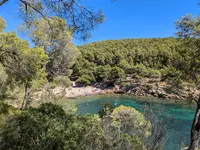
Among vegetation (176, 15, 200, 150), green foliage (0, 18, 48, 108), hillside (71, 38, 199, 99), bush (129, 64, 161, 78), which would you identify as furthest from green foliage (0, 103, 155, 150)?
bush (129, 64, 161, 78)

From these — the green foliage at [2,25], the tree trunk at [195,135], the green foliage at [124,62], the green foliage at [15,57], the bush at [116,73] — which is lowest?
the tree trunk at [195,135]

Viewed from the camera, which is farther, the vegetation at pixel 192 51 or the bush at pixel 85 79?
the bush at pixel 85 79

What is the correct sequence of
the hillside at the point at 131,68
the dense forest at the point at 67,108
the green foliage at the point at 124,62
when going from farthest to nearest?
1. the green foliage at the point at 124,62
2. the hillside at the point at 131,68
3. the dense forest at the point at 67,108

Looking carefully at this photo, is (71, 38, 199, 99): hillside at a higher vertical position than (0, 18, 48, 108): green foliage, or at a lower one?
higher

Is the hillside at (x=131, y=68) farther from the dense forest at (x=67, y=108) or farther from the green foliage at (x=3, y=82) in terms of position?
the green foliage at (x=3, y=82)

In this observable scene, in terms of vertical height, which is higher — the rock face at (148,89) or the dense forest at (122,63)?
the dense forest at (122,63)

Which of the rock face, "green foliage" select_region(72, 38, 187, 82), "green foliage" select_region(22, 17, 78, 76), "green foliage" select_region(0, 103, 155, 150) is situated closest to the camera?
"green foliage" select_region(0, 103, 155, 150)

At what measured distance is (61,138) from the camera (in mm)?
4277

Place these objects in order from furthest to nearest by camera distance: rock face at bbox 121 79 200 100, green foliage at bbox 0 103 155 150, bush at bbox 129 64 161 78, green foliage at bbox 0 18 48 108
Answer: bush at bbox 129 64 161 78 → rock face at bbox 121 79 200 100 → green foliage at bbox 0 18 48 108 → green foliage at bbox 0 103 155 150

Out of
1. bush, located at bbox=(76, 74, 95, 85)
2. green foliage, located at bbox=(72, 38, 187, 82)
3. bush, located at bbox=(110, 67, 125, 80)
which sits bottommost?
bush, located at bbox=(76, 74, 95, 85)

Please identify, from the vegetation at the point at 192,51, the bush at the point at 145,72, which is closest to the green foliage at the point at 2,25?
the vegetation at the point at 192,51

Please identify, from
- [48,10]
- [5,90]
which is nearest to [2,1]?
[48,10]

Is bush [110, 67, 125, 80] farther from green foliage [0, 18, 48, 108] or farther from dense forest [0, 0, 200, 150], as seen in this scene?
green foliage [0, 18, 48, 108]

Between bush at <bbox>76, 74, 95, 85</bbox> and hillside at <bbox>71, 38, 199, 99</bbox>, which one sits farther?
bush at <bbox>76, 74, 95, 85</bbox>
